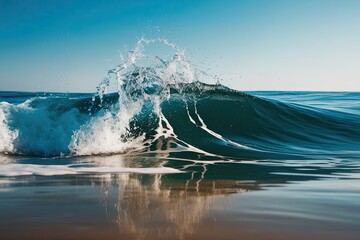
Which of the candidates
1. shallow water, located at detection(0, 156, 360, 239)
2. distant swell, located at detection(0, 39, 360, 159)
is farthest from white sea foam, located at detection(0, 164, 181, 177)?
distant swell, located at detection(0, 39, 360, 159)

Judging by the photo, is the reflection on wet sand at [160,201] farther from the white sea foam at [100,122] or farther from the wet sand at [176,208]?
the white sea foam at [100,122]

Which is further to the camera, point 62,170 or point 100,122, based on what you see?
point 100,122

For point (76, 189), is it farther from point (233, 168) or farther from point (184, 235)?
point (233, 168)

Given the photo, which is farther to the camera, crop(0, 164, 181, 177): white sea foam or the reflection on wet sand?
crop(0, 164, 181, 177): white sea foam

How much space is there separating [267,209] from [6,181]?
2.42 meters

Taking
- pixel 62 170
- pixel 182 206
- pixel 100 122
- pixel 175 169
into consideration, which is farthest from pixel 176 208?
pixel 100 122

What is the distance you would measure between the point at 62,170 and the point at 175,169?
131cm

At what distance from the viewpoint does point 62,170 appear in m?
4.46

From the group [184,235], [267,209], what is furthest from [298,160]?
[184,235]

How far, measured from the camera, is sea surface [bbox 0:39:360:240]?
219 cm

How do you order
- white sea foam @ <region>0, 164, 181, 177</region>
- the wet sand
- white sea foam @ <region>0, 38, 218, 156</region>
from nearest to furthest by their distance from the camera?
the wet sand → white sea foam @ <region>0, 164, 181, 177</region> → white sea foam @ <region>0, 38, 218, 156</region>

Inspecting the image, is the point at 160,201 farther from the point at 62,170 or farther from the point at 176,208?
the point at 62,170

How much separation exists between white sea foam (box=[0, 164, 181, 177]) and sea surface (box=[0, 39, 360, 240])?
1cm

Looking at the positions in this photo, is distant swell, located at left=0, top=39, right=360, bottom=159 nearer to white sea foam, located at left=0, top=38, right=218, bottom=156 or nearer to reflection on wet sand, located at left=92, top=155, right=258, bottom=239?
white sea foam, located at left=0, top=38, right=218, bottom=156
